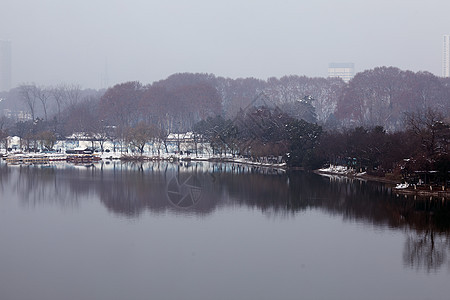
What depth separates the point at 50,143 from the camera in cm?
4131

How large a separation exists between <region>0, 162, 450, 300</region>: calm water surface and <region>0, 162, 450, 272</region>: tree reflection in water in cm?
5

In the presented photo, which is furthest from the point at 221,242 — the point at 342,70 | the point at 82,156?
the point at 342,70

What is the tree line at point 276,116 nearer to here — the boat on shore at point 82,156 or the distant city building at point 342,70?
the boat on shore at point 82,156

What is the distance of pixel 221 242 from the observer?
43.1 ft

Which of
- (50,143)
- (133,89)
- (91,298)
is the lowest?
(91,298)

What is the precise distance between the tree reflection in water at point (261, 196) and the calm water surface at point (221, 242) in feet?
0.17

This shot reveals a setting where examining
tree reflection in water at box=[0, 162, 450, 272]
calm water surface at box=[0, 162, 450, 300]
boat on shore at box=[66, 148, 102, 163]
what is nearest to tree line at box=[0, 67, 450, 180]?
tree reflection in water at box=[0, 162, 450, 272]

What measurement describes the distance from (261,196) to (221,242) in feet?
22.9

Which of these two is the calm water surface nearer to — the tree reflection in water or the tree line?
the tree reflection in water

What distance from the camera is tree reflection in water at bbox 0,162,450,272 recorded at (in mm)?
14557

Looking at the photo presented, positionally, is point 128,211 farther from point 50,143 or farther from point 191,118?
point 191,118

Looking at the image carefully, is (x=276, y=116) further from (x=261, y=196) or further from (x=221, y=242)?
(x=221, y=242)

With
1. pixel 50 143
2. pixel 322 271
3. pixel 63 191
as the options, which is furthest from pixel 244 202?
pixel 50 143

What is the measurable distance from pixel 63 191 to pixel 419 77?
3469 centimetres
